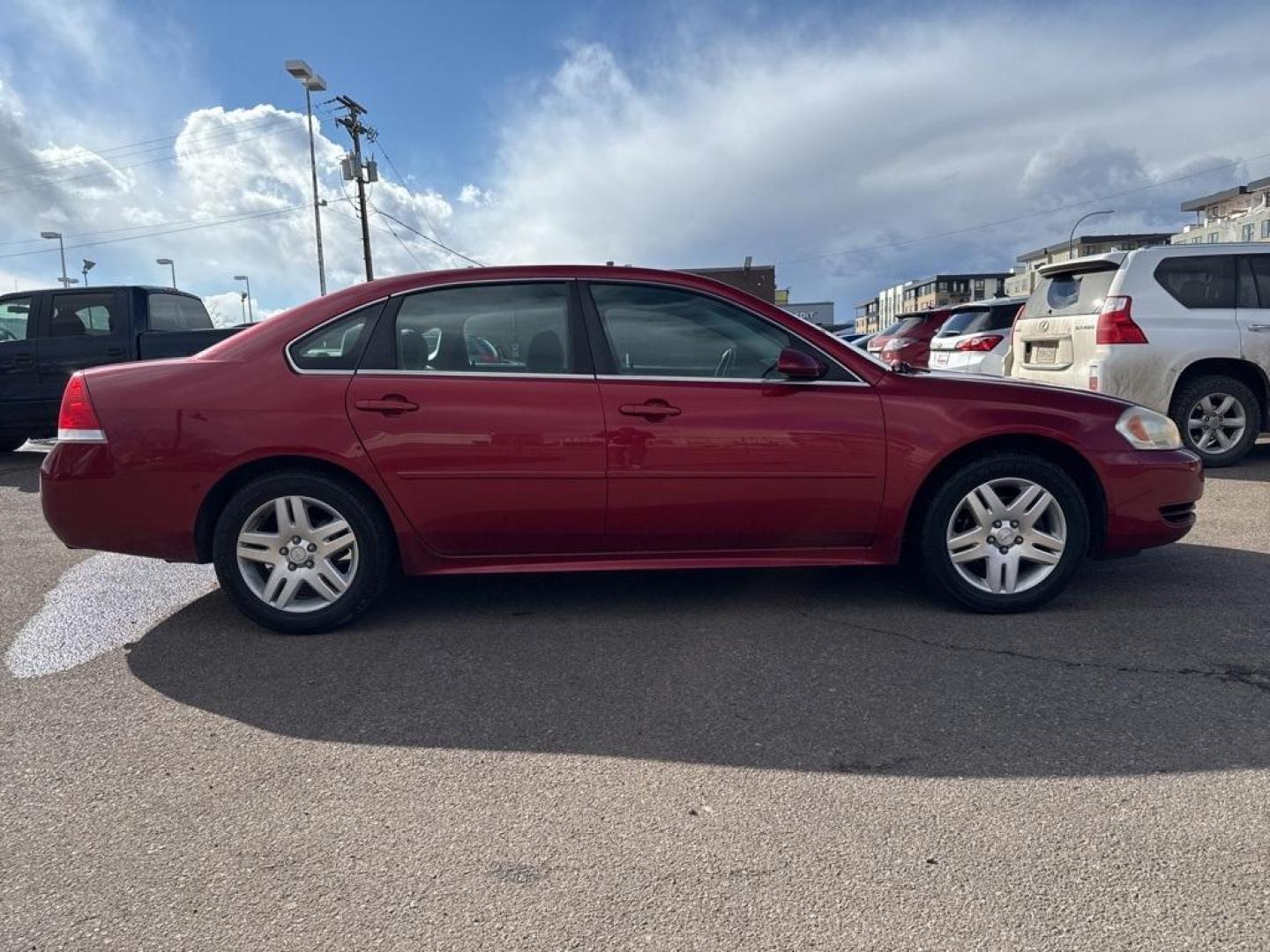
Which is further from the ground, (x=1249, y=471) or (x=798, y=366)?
(x=798, y=366)

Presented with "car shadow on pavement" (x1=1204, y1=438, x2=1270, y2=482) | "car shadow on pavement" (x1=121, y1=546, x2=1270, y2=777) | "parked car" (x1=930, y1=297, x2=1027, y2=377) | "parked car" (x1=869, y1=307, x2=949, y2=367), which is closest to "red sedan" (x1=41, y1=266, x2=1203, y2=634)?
"car shadow on pavement" (x1=121, y1=546, x2=1270, y2=777)

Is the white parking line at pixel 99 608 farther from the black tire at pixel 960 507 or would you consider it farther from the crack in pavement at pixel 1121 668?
the black tire at pixel 960 507

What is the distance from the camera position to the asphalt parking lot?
79.4 inches

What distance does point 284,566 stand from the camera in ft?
12.5

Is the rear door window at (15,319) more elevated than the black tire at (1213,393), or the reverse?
the rear door window at (15,319)

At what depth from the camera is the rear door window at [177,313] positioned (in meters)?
9.55

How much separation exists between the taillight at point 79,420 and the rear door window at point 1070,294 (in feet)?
23.3

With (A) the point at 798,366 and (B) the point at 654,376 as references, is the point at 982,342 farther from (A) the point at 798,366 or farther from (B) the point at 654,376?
(B) the point at 654,376

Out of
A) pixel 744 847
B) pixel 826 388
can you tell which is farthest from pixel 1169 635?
pixel 744 847

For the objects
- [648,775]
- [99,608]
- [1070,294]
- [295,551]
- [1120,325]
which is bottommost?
[648,775]

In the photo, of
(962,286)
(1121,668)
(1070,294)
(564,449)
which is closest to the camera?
(1121,668)

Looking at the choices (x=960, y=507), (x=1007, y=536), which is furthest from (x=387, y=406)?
(x=1007, y=536)

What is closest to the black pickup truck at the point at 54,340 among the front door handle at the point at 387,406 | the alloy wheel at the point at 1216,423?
the front door handle at the point at 387,406

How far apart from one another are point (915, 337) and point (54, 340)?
33.3ft
